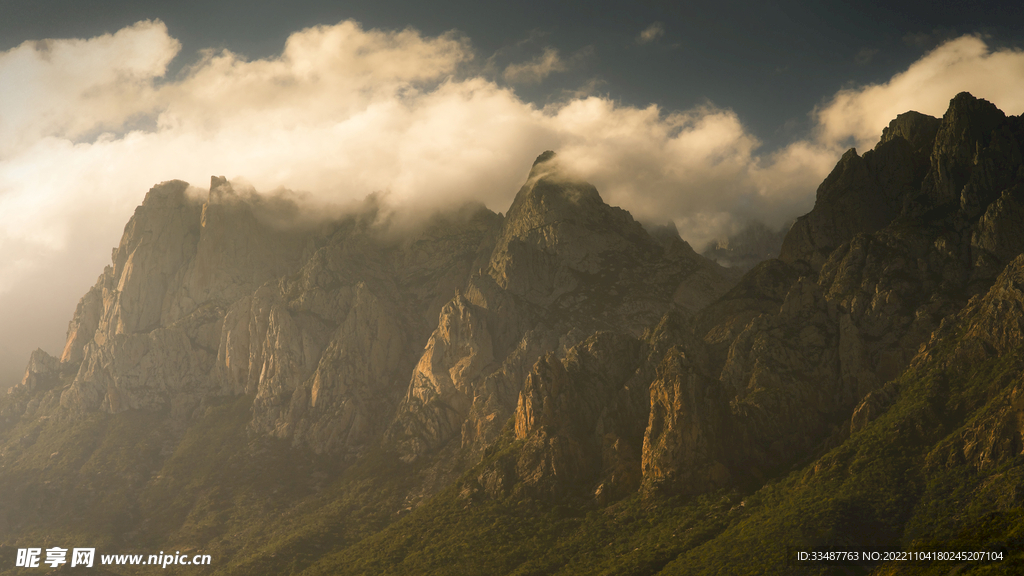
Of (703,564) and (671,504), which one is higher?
(671,504)

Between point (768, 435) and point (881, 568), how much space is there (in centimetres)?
5575

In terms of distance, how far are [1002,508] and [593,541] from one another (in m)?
79.2

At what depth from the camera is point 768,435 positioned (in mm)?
195000

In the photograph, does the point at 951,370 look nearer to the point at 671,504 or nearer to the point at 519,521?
the point at 671,504

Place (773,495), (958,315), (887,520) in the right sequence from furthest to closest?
(958,315) < (773,495) < (887,520)

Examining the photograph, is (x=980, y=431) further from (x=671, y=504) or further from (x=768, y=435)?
(x=671, y=504)

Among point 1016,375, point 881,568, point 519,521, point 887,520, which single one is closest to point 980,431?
point 1016,375

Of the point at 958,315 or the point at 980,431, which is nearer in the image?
the point at 980,431

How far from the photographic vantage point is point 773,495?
17512cm

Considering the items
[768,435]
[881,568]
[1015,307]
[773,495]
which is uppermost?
[1015,307]

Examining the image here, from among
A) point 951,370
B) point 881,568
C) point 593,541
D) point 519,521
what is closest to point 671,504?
point 593,541

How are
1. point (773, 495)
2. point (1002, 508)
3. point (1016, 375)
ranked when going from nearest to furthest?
1. point (1002, 508)
2. point (1016, 375)
3. point (773, 495)

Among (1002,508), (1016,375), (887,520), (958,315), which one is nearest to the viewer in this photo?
(1002,508)

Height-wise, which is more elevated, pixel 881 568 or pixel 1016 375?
pixel 1016 375
